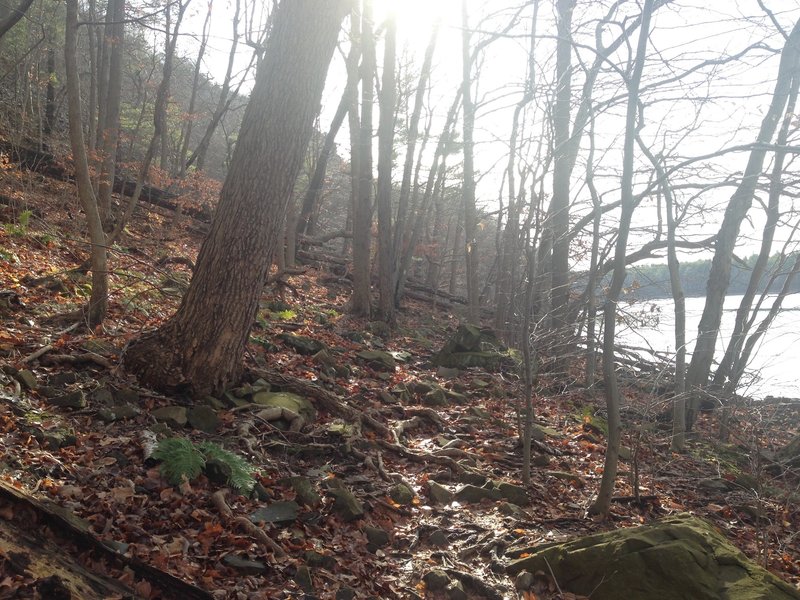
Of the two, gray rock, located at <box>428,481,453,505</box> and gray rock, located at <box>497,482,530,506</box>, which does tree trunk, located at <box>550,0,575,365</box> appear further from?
gray rock, located at <box>428,481,453,505</box>

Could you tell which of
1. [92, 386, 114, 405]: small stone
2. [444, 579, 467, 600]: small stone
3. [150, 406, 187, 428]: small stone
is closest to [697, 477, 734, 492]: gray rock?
[444, 579, 467, 600]: small stone

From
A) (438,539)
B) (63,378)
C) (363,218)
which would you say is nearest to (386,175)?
(363,218)

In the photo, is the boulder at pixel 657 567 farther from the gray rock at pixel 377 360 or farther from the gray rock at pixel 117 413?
the gray rock at pixel 377 360

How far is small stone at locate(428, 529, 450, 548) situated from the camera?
439 centimetres

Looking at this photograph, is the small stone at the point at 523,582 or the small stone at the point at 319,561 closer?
the small stone at the point at 319,561

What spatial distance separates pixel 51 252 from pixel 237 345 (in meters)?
5.31

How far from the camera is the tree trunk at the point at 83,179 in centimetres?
584

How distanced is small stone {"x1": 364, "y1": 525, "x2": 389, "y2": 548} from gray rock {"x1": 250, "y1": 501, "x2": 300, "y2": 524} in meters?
0.58

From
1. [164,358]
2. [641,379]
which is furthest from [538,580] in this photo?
[164,358]

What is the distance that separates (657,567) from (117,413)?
426 cm

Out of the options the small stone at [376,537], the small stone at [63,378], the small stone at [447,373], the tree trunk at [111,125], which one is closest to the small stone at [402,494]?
the small stone at [376,537]

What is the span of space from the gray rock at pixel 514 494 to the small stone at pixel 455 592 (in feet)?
5.28

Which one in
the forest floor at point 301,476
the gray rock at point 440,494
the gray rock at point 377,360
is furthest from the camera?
the gray rock at point 377,360

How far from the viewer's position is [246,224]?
5.23 metres
